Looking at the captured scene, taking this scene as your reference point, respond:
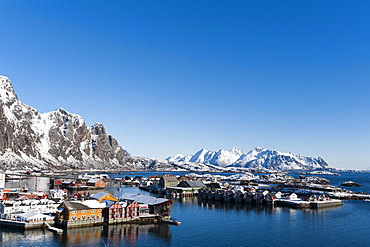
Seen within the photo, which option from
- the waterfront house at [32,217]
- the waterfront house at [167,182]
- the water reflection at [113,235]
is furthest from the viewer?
the waterfront house at [167,182]

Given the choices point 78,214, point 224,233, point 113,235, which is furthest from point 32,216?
point 224,233

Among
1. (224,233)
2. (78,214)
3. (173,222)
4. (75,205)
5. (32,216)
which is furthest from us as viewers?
(173,222)

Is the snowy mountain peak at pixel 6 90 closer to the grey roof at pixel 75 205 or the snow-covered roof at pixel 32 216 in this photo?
the snow-covered roof at pixel 32 216

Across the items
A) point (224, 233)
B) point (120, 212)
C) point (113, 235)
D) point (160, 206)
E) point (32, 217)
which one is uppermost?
point (160, 206)

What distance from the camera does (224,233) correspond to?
39.8 meters

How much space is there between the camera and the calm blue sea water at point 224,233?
114ft

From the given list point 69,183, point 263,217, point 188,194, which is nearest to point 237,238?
point 263,217

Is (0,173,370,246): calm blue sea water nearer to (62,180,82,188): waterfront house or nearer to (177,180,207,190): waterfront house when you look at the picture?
(177,180,207,190): waterfront house

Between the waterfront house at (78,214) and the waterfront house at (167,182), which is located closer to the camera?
the waterfront house at (78,214)

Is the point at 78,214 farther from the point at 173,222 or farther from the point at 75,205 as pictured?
the point at 173,222

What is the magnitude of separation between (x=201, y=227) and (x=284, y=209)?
26.1 m

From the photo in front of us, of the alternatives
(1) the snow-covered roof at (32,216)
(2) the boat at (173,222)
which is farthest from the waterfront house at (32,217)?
(2) the boat at (173,222)

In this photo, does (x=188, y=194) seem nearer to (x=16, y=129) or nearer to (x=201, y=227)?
(x=201, y=227)

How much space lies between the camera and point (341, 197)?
83.3 m
